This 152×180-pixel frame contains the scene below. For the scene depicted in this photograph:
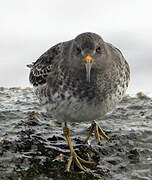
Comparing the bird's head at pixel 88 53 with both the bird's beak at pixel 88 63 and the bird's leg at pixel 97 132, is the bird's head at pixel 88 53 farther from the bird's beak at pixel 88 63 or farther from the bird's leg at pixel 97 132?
the bird's leg at pixel 97 132

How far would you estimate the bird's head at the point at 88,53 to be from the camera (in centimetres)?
702

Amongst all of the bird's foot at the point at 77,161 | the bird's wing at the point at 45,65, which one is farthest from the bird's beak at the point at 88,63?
the bird's foot at the point at 77,161

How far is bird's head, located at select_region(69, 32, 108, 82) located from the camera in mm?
7023

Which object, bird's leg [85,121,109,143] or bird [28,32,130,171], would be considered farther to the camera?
bird's leg [85,121,109,143]

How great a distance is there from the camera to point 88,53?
23.0 feet

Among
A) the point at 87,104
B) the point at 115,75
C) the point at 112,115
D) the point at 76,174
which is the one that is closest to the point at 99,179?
the point at 76,174

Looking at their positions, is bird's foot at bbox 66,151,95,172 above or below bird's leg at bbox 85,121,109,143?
below

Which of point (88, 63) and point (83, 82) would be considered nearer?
point (88, 63)

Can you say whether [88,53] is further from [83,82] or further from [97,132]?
[97,132]

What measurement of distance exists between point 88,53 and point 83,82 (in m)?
0.66

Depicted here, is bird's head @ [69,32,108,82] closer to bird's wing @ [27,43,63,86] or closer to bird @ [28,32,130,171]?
bird @ [28,32,130,171]

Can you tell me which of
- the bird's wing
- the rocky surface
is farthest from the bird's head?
the rocky surface

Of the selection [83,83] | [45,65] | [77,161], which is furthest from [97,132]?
[45,65]

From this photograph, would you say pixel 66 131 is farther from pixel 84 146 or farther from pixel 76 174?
pixel 76 174
